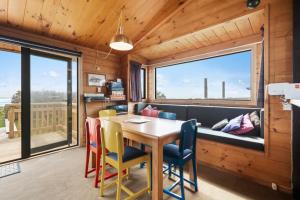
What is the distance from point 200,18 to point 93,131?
2549 millimetres

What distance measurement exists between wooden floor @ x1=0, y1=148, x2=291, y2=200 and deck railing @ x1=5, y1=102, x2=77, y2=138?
0.89 meters

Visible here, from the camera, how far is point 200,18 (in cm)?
269

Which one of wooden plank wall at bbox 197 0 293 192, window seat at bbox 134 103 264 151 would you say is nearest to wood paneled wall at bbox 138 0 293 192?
wooden plank wall at bbox 197 0 293 192

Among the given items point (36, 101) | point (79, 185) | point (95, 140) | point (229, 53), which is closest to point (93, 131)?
point (95, 140)

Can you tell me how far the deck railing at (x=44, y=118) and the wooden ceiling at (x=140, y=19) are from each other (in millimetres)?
1474

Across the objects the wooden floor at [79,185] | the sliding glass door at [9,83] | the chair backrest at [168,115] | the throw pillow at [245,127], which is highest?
the sliding glass door at [9,83]

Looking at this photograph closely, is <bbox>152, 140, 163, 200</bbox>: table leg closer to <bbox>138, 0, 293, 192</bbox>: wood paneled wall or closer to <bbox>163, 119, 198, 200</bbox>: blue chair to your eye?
<bbox>163, 119, 198, 200</bbox>: blue chair

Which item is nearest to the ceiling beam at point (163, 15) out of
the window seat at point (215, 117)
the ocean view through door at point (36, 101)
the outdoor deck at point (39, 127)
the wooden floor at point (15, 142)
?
the ocean view through door at point (36, 101)

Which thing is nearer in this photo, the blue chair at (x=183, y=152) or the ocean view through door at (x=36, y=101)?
the blue chair at (x=183, y=152)

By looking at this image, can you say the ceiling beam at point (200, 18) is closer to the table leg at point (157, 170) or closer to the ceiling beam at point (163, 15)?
the ceiling beam at point (163, 15)

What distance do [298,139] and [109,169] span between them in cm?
253

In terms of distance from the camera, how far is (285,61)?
6.32ft

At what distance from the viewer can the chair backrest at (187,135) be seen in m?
1.66

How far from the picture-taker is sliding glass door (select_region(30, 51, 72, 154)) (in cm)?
307
